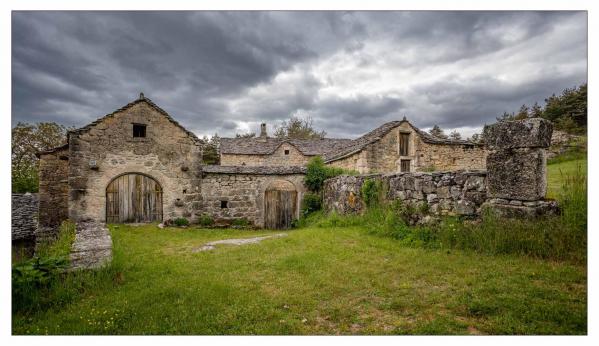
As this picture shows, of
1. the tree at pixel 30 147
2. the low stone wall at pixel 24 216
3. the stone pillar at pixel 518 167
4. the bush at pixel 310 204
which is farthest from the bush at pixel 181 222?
the stone pillar at pixel 518 167

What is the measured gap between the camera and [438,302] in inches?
116

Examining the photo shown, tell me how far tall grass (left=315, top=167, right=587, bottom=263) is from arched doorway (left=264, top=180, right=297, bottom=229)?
22.5 ft

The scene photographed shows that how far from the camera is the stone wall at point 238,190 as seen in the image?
11.6 metres

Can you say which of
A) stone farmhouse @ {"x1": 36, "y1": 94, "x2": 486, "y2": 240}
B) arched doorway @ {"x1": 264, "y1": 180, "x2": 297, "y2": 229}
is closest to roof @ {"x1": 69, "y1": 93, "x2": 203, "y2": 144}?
stone farmhouse @ {"x1": 36, "y1": 94, "x2": 486, "y2": 240}

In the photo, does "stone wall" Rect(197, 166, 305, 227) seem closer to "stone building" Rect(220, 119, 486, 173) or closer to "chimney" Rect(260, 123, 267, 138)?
"stone building" Rect(220, 119, 486, 173)

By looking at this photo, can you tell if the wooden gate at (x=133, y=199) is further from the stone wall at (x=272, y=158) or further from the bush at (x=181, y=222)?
the stone wall at (x=272, y=158)

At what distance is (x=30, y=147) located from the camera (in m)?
16.5

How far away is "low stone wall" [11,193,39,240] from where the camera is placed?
11.6m

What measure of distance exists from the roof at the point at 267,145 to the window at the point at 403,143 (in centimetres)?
1042

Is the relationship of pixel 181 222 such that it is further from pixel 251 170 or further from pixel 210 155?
pixel 210 155

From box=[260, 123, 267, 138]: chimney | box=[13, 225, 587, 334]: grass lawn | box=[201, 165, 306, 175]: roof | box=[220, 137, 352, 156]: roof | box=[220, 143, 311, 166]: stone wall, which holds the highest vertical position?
box=[260, 123, 267, 138]: chimney

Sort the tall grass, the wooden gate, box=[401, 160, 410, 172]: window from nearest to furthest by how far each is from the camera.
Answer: the tall grass
the wooden gate
box=[401, 160, 410, 172]: window

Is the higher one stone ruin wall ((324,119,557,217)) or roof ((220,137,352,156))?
roof ((220,137,352,156))

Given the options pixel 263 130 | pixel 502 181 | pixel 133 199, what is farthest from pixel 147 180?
pixel 263 130
